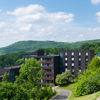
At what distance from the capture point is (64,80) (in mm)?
59906

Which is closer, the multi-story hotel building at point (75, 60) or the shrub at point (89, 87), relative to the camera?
the shrub at point (89, 87)

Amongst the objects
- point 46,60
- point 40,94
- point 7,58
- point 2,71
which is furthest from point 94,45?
point 40,94

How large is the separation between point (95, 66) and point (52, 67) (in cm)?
2227

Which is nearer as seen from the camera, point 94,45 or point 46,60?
point 46,60

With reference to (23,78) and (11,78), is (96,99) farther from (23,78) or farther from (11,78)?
(11,78)

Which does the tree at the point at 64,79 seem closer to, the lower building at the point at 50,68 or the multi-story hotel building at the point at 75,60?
the lower building at the point at 50,68

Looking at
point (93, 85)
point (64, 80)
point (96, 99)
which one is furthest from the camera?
point (64, 80)

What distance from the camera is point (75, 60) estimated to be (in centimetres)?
7056

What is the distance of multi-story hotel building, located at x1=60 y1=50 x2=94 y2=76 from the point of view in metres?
68.9

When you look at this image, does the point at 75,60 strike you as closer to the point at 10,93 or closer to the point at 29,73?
the point at 29,73

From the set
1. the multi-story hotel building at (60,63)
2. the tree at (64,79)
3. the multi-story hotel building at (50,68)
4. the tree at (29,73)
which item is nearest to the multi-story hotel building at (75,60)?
the multi-story hotel building at (60,63)

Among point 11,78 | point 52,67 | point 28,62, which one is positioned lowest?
point 11,78

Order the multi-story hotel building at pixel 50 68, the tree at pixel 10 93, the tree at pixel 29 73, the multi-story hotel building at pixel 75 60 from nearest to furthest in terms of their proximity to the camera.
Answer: the tree at pixel 10 93, the tree at pixel 29 73, the multi-story hotel building at pixel 50 68, the multi-story hotel building at pixel 75 60

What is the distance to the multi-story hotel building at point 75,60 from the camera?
68.9 m
